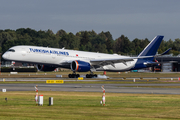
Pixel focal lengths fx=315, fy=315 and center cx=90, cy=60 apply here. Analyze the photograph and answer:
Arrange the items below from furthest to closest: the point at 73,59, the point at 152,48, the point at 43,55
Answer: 1. the point at 152,48
2. the point at 73,59
3. the point at 43,55

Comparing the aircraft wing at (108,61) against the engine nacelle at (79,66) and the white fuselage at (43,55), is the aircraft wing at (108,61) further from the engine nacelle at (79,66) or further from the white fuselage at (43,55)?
the engine nacelle at (79,66)

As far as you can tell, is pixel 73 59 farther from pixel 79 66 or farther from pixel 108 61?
pixel 108 61

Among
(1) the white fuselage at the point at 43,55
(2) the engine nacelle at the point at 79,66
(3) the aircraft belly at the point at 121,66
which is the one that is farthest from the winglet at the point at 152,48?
(2) the engine nacelle at the point at 79,66

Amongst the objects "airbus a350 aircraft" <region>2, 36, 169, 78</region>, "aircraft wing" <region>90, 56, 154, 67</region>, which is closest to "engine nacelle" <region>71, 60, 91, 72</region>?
"airbus a350 aircraft" <region>2, 36, 169, 78</region>

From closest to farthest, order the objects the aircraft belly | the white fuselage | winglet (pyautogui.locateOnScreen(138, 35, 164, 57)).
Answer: the white fuselage → the aircraft belly → winglet (pyautogui.locateOnScreen(138, 35, 164, 57))

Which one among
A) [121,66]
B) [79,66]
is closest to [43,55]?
[79,66]

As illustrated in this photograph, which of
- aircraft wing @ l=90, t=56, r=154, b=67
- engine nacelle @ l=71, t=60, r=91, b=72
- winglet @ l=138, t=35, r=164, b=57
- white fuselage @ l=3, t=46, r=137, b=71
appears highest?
winglet @ l=138, t=35, r=164, b=57

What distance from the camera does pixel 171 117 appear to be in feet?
61.1

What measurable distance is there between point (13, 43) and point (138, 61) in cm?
13379

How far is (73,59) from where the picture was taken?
6562 centimetres

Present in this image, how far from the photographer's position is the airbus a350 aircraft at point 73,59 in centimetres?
6009

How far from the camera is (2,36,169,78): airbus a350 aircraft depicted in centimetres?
6009

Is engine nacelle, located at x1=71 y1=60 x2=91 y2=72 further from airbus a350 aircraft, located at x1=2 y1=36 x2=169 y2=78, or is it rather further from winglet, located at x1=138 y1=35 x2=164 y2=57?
winglet, located at x1=138 y1=35 x2=164 y2=57

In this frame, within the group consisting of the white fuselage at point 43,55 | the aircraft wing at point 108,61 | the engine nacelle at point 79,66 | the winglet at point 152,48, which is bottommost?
the engine nacelle at point 79,66
